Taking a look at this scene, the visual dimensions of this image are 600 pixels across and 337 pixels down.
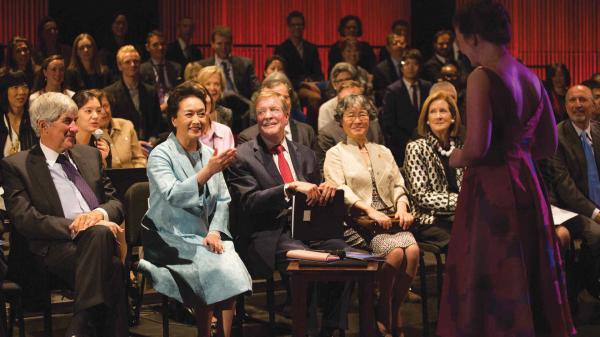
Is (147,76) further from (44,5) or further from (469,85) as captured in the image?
(469,85)

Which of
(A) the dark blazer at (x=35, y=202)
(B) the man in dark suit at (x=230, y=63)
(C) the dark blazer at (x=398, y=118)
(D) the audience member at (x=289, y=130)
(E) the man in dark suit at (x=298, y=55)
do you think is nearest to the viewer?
(A) the dark blazer at (x=35, y=202)

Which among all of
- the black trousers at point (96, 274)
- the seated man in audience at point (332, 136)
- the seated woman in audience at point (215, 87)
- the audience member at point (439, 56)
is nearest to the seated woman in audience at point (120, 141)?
the seated woman in audience at point (215, 87)

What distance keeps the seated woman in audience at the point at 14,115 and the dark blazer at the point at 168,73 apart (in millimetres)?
1558

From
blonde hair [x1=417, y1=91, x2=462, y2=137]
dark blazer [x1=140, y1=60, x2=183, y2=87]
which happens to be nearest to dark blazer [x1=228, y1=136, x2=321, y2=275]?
blonde hair [x1=417, y1=91, x2=462, y2=137]

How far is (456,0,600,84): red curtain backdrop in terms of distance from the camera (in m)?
10.6

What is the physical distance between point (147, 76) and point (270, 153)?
10.5 feet

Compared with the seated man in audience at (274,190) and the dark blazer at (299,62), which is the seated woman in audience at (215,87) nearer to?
the seated man in audience at (274,190)

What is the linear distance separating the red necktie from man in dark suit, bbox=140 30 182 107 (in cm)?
309

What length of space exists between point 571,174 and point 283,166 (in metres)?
2.13

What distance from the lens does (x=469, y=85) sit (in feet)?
11.7

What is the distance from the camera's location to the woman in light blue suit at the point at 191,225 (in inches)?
183

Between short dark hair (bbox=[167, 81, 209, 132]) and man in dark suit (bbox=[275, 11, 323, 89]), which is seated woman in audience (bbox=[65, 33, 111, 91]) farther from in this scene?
short dark hair (bbox=[167, 81, 209, 132])

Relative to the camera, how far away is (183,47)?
9.02 metres

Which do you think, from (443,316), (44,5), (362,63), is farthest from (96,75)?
(443,316)
